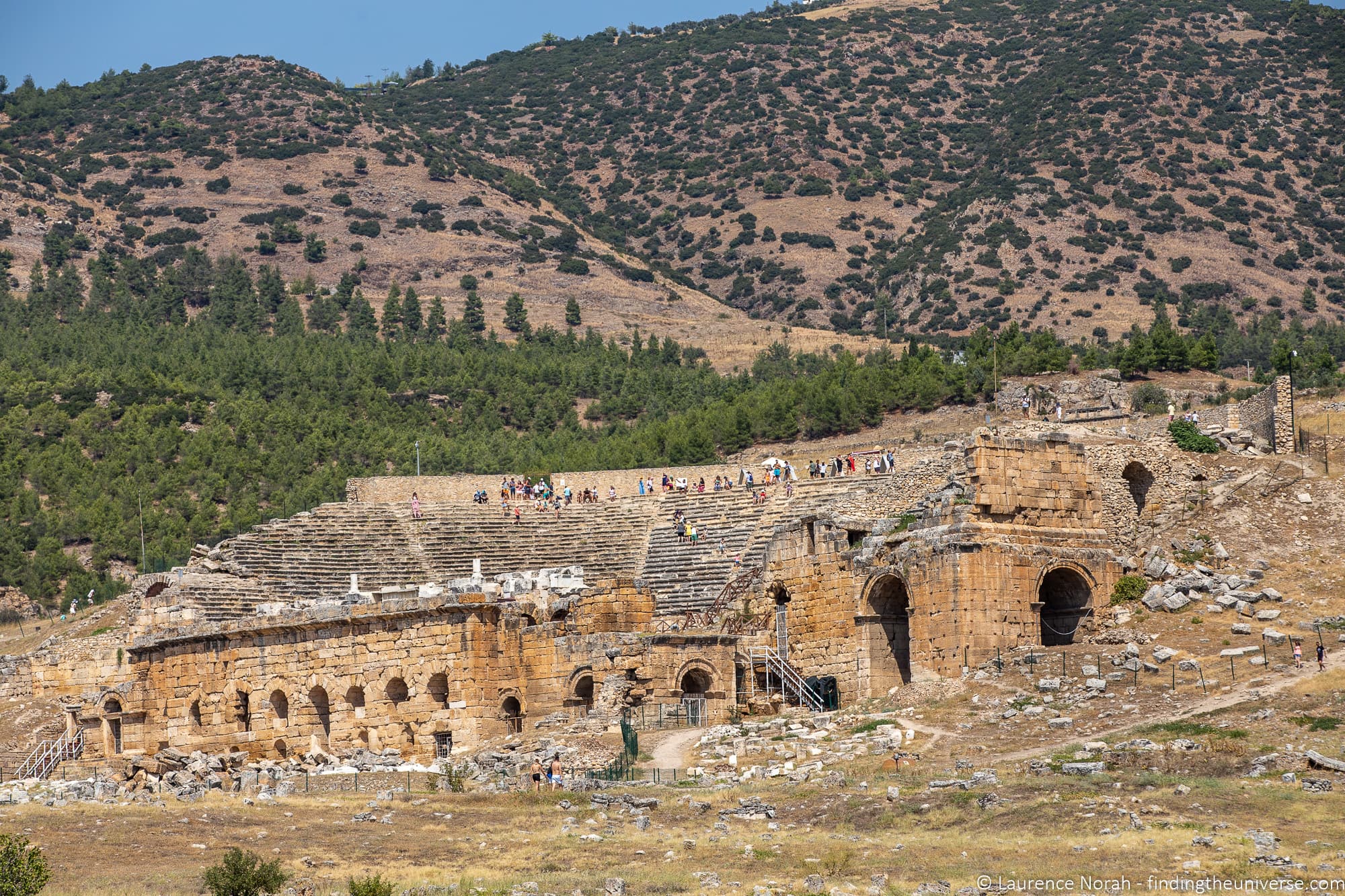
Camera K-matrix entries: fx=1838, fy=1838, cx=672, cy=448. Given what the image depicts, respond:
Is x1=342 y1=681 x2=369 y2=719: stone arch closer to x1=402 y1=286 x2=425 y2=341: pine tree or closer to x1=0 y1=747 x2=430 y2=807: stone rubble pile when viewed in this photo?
x1=0 y1=747 x2=430 y2=807: stone rubble pile

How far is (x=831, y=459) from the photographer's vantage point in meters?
57.8

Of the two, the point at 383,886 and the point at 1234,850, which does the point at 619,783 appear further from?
the point at 1234,850

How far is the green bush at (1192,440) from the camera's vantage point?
3994 centimetres

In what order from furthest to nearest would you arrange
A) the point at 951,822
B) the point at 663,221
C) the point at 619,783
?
the point at 663,221 → the point at 619,783 → the point at 951,822

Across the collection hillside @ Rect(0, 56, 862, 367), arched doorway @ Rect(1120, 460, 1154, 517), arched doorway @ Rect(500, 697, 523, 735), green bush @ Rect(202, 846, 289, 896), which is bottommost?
arched doorway @ Rect(500, 697, 523, 735)

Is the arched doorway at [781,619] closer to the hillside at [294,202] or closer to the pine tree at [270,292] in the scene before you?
the hillside at [294,202]

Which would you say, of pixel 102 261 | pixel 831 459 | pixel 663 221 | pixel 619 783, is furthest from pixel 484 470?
pixel 663 221

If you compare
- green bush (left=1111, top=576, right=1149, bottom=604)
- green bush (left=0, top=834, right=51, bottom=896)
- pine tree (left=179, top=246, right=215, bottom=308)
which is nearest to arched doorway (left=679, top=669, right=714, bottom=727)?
green bush (left=1111, top=576, right=1149, bottom=604)

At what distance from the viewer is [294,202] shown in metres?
136

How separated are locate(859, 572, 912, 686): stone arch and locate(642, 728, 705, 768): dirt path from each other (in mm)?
4242

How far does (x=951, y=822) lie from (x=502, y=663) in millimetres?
15481

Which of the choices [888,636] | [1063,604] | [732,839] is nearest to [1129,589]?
[1063,604]

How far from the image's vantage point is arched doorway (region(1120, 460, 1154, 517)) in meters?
39.3

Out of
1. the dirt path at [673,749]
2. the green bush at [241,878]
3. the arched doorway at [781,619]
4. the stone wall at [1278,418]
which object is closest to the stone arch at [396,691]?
the dirt path at [673,749]
